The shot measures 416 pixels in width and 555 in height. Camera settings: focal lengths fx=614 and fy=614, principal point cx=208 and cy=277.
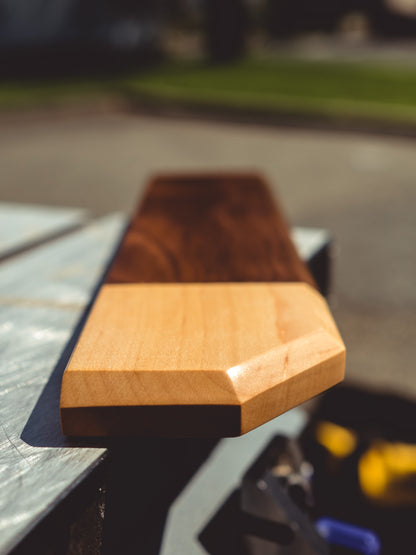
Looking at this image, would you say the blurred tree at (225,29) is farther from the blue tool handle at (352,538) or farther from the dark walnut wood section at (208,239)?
the blue tool handle at (352,538)

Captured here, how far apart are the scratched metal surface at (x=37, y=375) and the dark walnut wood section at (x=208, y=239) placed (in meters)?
0.17

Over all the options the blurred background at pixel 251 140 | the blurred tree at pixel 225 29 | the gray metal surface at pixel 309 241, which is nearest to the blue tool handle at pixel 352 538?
the gray metal surface at pixel 309 241

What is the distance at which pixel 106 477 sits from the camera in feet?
2.54

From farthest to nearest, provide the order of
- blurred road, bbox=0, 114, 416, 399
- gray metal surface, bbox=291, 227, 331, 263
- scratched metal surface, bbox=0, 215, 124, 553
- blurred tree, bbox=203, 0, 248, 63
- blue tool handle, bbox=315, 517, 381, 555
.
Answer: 1. blurred tree, bbox=203, 0, 248, 63
2. blurred road, bbox=0, 114, 416, 399
3. gray metal surface, bbox=291, 227, 331, 263
4. blue tool handle, bbox=315, 517, 381, 555
5. scratched metal surface, bbox=0, 215, 124, 553

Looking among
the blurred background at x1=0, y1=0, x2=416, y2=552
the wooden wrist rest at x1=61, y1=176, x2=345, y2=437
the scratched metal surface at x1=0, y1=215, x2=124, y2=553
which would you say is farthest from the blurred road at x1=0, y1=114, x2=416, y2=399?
the wooden wrist rest at x1=61, y1=176, x2=345, y2=437

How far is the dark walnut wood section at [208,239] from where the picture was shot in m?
1.09

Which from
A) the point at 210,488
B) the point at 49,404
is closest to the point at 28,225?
the point at 210,488

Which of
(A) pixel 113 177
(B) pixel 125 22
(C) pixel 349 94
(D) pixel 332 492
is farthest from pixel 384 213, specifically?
(B) pixel 125 22

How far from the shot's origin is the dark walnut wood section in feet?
3.57

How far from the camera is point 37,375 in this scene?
958mm

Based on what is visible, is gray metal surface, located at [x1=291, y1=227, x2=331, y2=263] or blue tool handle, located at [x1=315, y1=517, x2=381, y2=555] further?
gray metal surface, located at [x1=291, y1=227, x2=331, y2=263]

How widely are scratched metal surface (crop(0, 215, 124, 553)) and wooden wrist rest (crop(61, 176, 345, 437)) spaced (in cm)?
5

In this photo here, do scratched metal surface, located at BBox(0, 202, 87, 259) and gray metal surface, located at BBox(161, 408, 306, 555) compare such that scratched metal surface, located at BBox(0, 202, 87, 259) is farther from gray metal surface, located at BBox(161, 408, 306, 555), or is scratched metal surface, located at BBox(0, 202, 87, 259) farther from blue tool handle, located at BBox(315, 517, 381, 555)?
blue tool handle, located at BBox(315, 517, 381, 555)

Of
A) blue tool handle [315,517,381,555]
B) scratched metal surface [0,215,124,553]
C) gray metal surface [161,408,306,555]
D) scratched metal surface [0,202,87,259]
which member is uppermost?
scratched metal surface [0,215,124,553]
